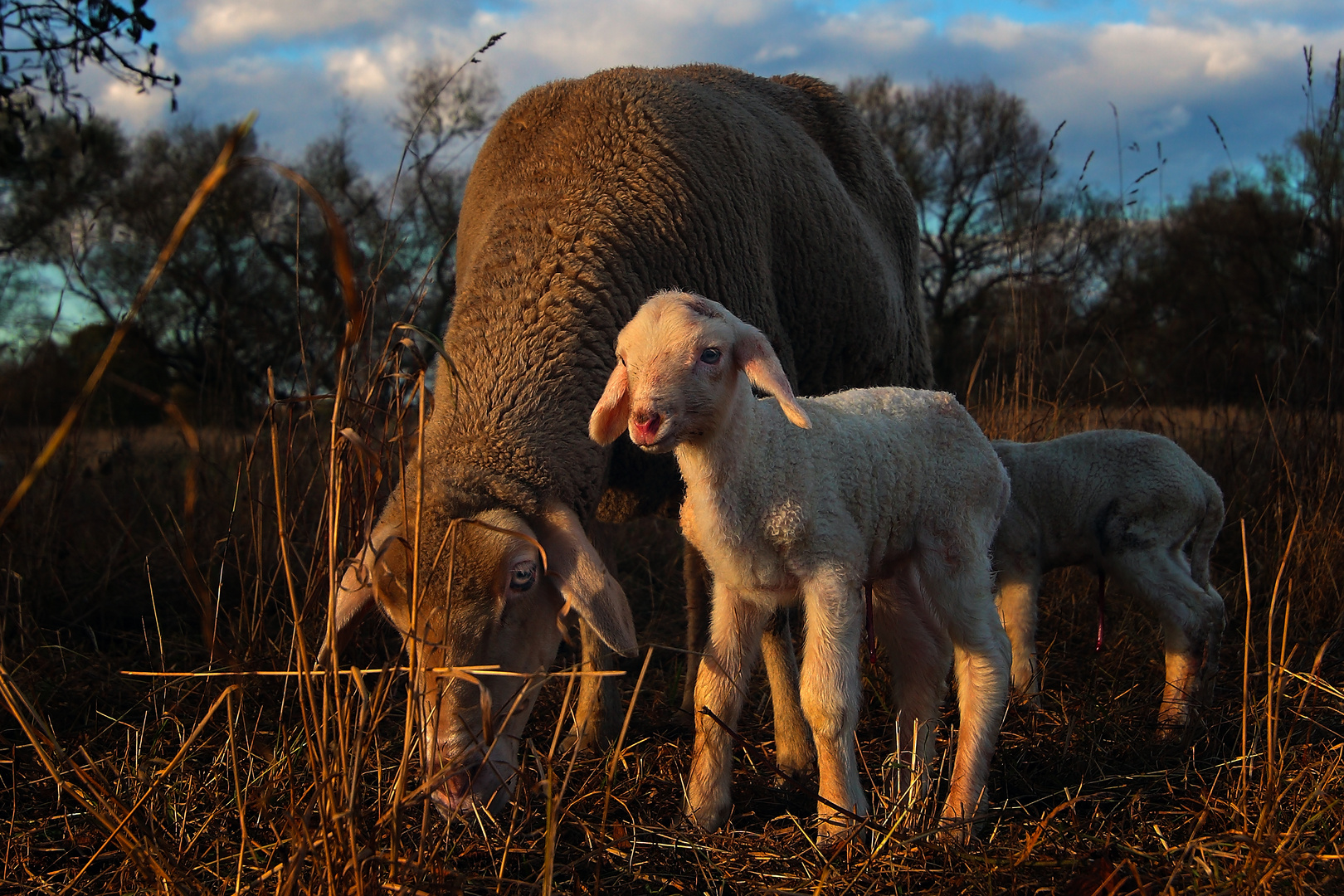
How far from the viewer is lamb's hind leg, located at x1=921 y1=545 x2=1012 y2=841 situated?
8.16ft

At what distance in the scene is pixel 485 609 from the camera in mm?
2428

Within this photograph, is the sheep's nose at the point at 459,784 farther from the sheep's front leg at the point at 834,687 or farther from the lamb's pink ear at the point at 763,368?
the lamb's pink ear at the point at 763,368

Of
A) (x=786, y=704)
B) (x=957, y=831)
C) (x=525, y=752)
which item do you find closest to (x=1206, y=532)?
(x=786, y=704)

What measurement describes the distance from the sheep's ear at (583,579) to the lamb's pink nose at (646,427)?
484 millimetres

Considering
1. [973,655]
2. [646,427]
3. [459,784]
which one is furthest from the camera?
[973,655]

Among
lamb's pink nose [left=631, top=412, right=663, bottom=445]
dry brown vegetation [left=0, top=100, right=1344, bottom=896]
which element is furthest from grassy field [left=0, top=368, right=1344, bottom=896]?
lamb's pink nose [left=631, top=412, right=663, bottom=445]

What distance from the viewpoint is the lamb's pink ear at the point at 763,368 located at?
213 centimetres

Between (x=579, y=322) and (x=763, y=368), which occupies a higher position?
(x=579, y=322)

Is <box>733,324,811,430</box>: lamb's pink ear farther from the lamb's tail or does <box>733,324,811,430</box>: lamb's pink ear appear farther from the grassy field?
the lamb's tail

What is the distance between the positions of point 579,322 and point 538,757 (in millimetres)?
1321

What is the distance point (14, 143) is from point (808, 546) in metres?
4.32

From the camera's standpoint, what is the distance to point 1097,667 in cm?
355

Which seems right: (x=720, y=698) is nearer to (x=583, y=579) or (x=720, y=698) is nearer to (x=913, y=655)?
(x=583, y=579)

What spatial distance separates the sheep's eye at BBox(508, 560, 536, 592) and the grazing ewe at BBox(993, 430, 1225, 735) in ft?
6.12
